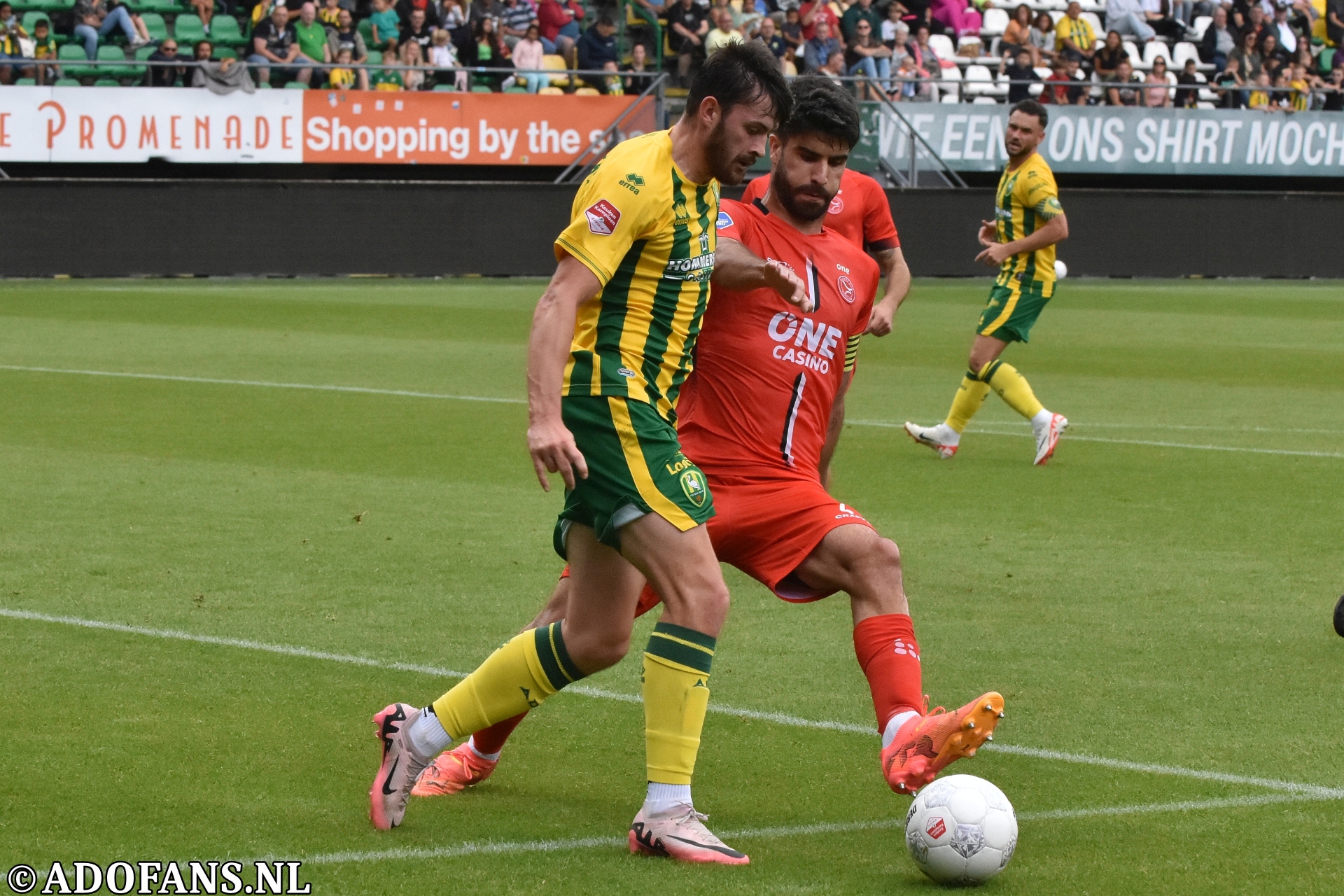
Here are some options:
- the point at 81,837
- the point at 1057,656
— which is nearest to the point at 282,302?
the point at 1057,656

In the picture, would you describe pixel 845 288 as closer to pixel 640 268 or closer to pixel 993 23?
pixel 640 268

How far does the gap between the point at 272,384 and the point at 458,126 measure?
11.7 metres

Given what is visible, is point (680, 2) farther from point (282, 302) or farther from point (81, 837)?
point (81, 837)

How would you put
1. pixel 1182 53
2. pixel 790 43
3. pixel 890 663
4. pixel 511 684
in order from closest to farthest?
1. pixel 511 684
2. pixel 890 663
3. pixel 790 43
4. pixel 1182 53

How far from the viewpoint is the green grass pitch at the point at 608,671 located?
4.60 meters

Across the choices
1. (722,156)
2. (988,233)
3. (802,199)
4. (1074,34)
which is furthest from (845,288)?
(1074,34)

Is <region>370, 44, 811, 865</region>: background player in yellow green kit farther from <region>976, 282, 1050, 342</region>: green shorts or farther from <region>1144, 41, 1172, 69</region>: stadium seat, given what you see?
<region>1144, 41, 1172, 69</region>: stadium seat

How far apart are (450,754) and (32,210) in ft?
67.1

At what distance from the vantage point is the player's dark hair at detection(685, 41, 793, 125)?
4.64m

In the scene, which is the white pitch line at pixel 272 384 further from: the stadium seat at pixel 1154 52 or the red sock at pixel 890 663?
the stadium seat at pixel 1154 52

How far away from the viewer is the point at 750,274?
5.12 metres

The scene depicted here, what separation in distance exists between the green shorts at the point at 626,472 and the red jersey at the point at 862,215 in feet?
12.4

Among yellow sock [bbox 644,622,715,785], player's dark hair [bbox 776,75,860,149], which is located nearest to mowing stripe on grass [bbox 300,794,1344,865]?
yellow sock [bbox 644,622,715,785]

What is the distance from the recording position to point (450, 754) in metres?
5.17
